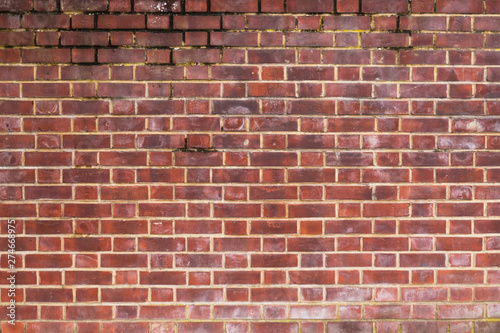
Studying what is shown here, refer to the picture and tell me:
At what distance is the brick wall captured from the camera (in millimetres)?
1833

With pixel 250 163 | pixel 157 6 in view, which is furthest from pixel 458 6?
pixel 157 6

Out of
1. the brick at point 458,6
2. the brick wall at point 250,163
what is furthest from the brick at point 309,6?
the brick at point 458,6

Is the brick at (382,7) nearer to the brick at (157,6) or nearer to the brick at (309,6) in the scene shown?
the brick at (309,6)

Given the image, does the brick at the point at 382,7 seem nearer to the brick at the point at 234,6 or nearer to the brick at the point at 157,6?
the brick at the point at 234,6

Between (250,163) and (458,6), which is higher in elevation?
(458,6)

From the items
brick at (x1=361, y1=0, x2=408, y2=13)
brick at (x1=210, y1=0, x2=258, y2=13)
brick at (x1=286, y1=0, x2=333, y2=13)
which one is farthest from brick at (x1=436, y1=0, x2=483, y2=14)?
brick at (x1=210, y1=0, x2=258, y2=13)

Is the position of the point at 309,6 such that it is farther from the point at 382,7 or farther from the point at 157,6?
the point at 157,6

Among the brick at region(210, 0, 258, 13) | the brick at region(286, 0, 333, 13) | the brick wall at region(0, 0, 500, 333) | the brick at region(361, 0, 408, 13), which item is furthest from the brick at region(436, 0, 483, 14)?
the brick at region(210, 0, 258, 13)

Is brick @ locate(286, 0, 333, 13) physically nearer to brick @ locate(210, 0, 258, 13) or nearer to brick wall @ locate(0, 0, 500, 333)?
brick wall @ locate(0, 0, 500, 333)

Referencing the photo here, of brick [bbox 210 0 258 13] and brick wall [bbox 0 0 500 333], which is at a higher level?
brick [bbox 210 0 258 13]

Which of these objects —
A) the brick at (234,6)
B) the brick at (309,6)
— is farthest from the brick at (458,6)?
the brick at (234,6)

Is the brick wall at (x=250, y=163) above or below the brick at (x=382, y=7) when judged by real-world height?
below

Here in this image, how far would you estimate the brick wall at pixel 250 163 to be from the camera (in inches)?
72.2

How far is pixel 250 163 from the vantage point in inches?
72.6
